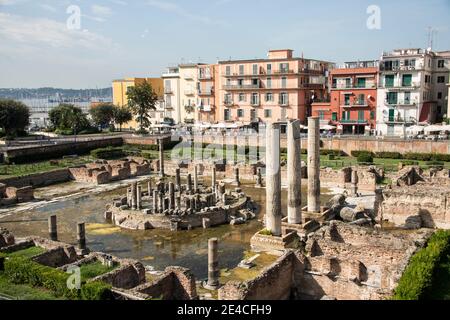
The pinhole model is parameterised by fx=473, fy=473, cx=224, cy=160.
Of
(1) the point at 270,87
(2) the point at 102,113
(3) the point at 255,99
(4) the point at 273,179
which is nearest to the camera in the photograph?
(4) the point at 273,179

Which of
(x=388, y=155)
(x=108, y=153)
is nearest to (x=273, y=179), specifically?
(x=388, y=155)

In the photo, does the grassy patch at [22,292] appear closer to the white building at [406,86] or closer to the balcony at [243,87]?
the white building at [406,86]

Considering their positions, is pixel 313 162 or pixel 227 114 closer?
pixel 313 162

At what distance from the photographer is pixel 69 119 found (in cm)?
7162

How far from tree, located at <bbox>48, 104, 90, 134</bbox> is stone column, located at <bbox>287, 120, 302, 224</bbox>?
52.2 m

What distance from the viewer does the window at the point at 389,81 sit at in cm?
5531

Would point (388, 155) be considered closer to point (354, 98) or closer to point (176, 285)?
point (354, 98)

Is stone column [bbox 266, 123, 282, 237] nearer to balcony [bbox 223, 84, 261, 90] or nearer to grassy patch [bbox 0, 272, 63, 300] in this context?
grassy patch [bbox 0, 272, 63, 300]

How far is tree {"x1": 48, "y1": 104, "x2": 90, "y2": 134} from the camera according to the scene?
235 ft

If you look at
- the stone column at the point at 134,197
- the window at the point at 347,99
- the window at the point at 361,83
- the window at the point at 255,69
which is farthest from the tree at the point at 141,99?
the stone column at the point at 134,197

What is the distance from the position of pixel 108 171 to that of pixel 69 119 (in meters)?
30.6

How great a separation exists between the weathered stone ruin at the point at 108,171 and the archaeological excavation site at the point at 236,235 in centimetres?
19
